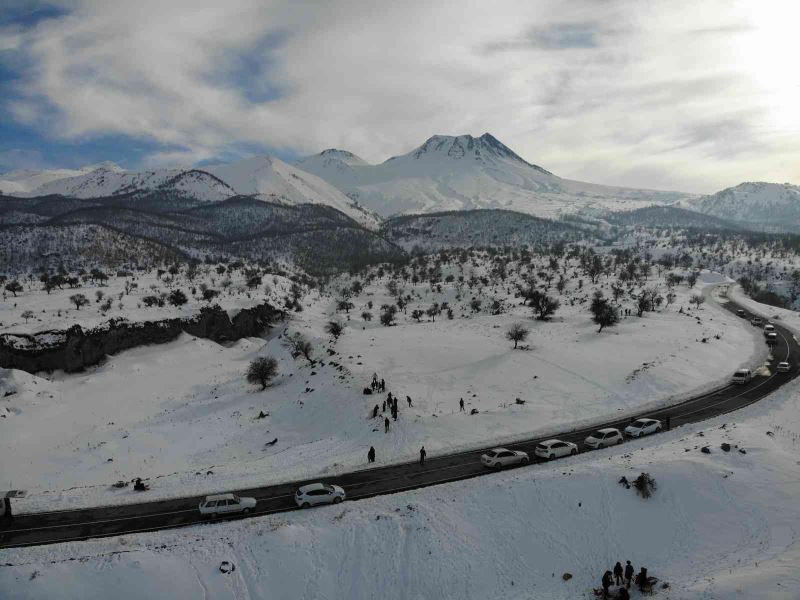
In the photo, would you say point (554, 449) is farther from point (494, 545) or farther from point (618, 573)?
point (618, 573)

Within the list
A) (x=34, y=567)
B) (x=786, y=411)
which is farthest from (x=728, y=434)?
(x=34, y=567)

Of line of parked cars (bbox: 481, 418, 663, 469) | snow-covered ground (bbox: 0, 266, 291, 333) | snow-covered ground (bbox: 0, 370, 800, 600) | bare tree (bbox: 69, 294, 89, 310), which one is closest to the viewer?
snow-covered ground (bbox: 0, 370, 800, 600)

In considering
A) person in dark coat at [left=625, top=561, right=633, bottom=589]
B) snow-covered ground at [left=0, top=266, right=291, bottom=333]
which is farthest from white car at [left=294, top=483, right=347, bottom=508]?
snow-covered ground at [left=0, top=266, right=291, bottom=333]

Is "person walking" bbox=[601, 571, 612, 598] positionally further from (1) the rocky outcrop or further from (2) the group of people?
(1) the rocky outcrop

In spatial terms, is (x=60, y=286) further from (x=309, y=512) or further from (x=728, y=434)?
(x=728, y=434)

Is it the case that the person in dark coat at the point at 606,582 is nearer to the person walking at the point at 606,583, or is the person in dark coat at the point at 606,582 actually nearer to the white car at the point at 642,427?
the person walking at the point at 606,583

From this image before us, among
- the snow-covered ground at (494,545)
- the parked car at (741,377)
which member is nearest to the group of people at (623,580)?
the snow-covered ground at (494,545)
